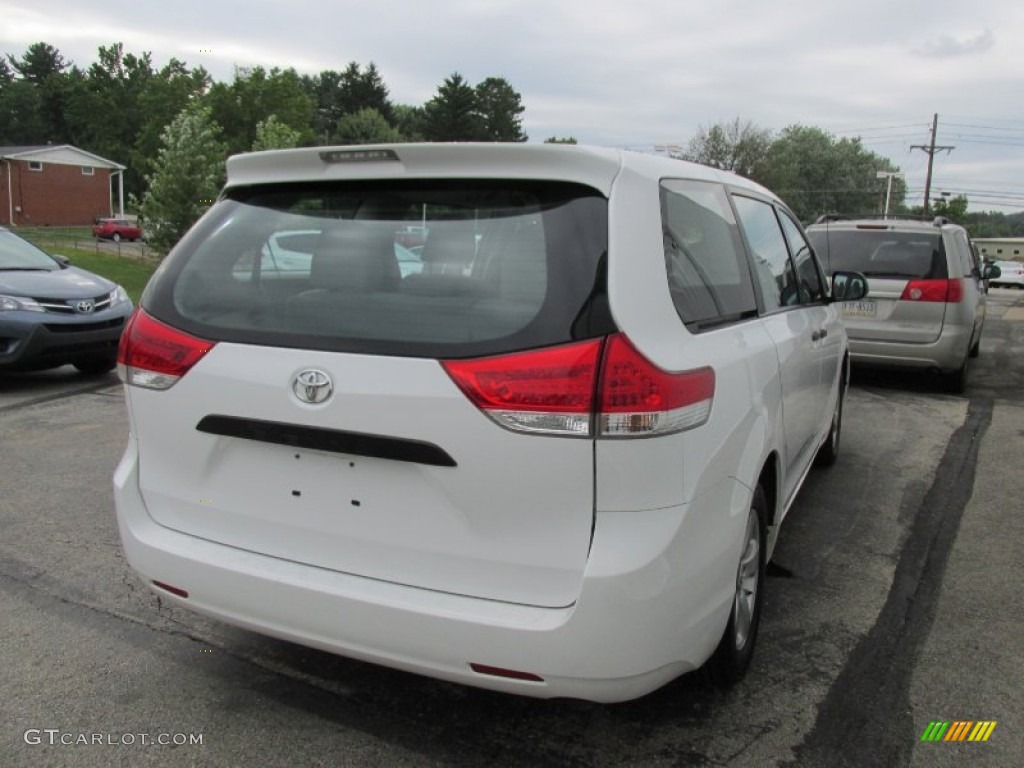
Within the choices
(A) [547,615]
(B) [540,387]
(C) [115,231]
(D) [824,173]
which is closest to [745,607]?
(A) [547,615]

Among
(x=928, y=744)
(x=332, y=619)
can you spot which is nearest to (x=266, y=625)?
(x=332, y=619)

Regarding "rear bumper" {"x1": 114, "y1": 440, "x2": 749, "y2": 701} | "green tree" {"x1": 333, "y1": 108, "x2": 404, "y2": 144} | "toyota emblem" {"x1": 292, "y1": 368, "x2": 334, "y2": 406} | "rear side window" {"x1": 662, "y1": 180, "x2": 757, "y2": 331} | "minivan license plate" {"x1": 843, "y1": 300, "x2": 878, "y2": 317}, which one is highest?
"green tree" {"x1": 333, "y1": 108, "x2": 404, "y2": 144}

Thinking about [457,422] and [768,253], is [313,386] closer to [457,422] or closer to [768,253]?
[457,422]

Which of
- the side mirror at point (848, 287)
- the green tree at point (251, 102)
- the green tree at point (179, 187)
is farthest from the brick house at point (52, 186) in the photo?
the side mirror at point (848, 287)

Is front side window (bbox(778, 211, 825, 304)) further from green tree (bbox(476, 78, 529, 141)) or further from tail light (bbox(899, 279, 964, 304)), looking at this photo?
green tree (bbox(476, 78, 529, 141))

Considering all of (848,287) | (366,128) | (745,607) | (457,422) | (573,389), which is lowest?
(745,607)

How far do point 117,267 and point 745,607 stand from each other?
2597 cm

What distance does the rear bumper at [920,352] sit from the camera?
7.98 m

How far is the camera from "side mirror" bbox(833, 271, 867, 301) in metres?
4.90

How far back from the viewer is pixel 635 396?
211cm

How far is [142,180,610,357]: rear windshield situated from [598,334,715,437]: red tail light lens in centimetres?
9

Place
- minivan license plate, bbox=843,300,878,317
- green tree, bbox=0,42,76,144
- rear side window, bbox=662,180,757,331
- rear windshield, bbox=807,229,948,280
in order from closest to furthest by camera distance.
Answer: rear side window, bbox=662,180,757,331
rear windshield, bbox=807,229,948,280
minivan license plate, bbox=843,300,878,317
green tree, bbox=0,42,76,144

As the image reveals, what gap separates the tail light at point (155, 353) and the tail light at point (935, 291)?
735 cm

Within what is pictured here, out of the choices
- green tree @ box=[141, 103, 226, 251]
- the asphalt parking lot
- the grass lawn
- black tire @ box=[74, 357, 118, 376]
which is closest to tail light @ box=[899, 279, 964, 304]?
the asphalt parking lot
